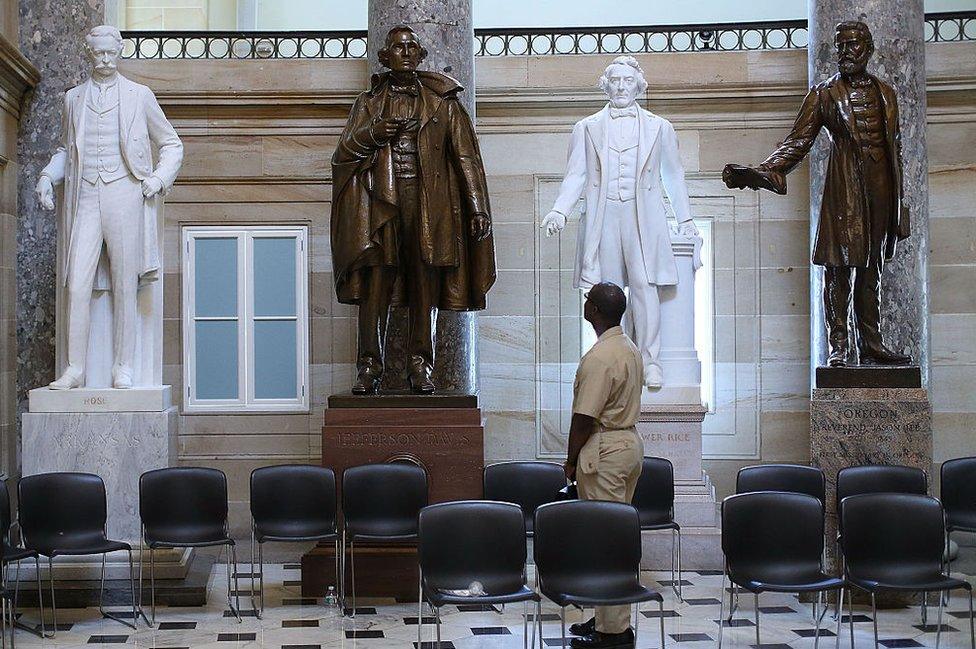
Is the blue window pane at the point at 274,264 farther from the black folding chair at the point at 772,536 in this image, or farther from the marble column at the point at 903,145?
the black folding chair at the point at 772,536

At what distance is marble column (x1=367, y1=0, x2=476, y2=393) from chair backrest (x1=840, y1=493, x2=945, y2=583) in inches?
157

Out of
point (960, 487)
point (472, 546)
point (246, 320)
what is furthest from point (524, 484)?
point (246, 320)

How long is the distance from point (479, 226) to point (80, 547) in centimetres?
308

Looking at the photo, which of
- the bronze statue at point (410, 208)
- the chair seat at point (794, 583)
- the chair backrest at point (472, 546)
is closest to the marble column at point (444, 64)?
the bronze statue at point (410, 208)

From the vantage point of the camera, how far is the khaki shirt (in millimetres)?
6086

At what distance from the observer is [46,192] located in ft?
26.9

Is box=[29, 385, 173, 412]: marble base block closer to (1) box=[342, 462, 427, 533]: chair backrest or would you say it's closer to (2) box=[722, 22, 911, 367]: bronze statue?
(1) box=[342, 462, 427, 533]: chair backrest

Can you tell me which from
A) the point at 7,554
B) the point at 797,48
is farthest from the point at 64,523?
the point at 797,48

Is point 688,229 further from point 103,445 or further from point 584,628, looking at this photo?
point 103,445

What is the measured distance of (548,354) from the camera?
11.2 m

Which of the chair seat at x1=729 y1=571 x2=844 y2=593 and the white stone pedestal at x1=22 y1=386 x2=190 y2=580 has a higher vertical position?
the white stone pedestal at x1=22 y1=386 x2=190 y2=580

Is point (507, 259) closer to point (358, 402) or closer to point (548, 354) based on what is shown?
point (548, 354)

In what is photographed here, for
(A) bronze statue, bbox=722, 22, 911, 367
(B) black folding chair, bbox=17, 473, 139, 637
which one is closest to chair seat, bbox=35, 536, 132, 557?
(B) black folding chair, bbox=17, 473, 139, 637

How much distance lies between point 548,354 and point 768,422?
2.00 metres
